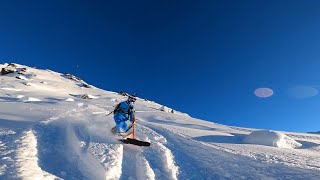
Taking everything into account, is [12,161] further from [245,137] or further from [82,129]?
[245,137]

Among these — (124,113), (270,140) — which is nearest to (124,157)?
(124,113)

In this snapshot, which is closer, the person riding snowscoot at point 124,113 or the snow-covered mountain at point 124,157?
the snow-covered mountain at point 124,157

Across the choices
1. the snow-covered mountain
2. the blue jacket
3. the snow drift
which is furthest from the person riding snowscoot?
the snow drift

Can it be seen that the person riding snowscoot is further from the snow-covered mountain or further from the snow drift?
the snow drift

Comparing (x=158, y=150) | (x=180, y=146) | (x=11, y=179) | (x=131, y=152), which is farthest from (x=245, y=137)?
(x=11, y=179)

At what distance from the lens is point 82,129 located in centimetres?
1442

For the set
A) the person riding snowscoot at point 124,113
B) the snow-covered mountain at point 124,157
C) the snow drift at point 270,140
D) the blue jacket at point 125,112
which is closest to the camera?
the snow-covered mountain at point 124,157

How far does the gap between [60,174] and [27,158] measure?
1.33 metres

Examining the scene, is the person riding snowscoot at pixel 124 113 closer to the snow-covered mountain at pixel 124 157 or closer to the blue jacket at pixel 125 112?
the blue jacket at pixel 125 112

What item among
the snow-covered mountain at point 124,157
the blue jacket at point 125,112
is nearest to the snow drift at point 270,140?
the snow-covered mountain at point 124,157

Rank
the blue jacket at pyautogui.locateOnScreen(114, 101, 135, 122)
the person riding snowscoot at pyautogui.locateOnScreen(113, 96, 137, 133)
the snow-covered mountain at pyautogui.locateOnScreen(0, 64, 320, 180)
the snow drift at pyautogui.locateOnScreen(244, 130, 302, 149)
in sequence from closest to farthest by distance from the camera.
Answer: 1. the snow-covered mountain at pyautogui.locateOnScreen(0, 64, 320, 180)
2. the person riding snowscoot at pyautogui.locateOnScreen(113, 96, 137, 133)
3. the blue jacket at pyautogui.locateOnScreen(114, 101, 135, 122)
4. the snow drift at pyautogui.locateOnScreen(244, 130, 302, 149)

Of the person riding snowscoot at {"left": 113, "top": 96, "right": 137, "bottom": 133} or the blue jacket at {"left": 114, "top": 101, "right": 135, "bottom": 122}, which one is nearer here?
the person riding snowscoot at {"left": 113, "top": 96, "right": 137, "bottom": 133}

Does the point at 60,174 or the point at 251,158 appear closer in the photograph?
the point at 60,174

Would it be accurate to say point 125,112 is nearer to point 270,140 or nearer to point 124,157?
point 124,157
